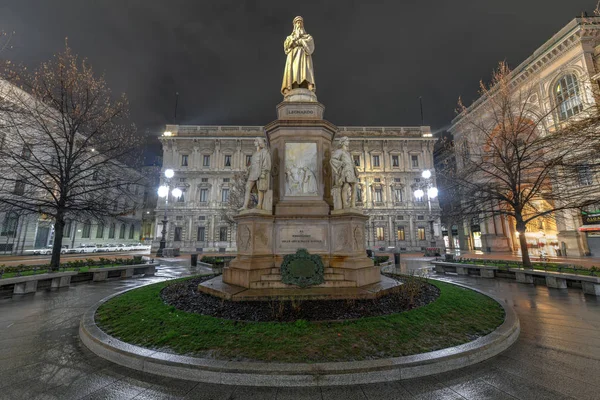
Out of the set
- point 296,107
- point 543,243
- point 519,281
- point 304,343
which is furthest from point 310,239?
point 543,243

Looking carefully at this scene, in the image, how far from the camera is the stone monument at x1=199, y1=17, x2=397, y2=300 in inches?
264

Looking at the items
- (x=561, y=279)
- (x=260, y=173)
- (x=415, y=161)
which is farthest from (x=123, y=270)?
(x=415, y=161)

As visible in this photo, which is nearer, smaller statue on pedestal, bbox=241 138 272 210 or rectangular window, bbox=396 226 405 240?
smaller statue on pedestal, bbox=241 138 272 210

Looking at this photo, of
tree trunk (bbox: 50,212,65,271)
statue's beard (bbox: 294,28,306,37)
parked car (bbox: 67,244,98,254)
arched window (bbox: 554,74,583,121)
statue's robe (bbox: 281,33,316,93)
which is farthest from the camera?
parked car (bbox: 67,244,98,254)

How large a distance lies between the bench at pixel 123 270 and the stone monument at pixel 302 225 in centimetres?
742

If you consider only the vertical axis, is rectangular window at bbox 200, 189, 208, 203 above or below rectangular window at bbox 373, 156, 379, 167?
below

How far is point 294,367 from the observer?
3.20 metres

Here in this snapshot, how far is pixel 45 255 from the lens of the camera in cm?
2839

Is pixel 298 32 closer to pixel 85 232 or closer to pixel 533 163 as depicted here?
pixel 533 163

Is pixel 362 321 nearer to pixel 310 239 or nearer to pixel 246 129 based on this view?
pixel 310 239

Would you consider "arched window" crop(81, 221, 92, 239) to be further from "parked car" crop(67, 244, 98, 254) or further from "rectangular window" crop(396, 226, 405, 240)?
"rectangular window" crop(396, 226, 405, 240)

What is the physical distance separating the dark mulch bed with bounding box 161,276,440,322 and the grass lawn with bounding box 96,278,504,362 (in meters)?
0.32

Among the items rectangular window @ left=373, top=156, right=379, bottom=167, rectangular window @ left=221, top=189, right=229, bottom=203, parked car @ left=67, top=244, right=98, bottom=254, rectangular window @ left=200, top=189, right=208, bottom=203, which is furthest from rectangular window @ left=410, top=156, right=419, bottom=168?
parked car @ left=67, top=244, right=98, bottom=254

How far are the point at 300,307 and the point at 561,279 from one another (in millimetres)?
10277
